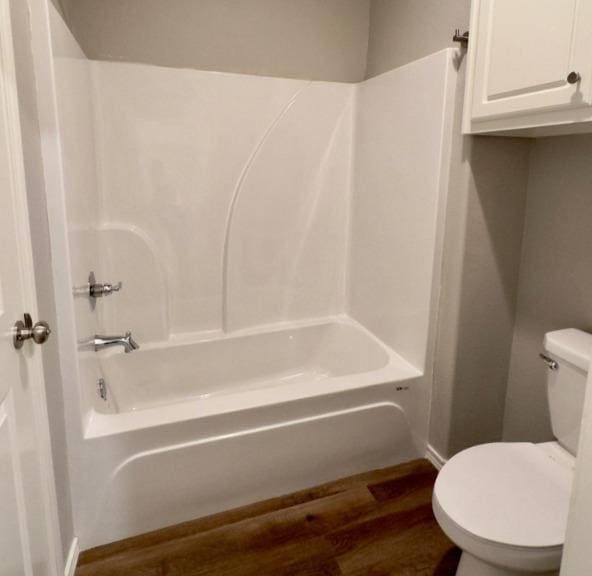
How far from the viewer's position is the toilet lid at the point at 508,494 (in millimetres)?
1289

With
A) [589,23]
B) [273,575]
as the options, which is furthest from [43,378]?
[589,23]

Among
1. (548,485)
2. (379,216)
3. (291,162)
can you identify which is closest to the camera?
(548,485)

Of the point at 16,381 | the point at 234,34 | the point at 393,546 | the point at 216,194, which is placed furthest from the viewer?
the point at 216,194

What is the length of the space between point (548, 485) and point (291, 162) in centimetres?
192

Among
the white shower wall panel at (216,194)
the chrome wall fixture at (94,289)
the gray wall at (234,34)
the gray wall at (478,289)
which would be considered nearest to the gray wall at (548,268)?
the gray wall at (478,289)

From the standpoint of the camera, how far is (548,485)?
4.81ft

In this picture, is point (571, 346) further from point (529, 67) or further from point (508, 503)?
point (529, 67)

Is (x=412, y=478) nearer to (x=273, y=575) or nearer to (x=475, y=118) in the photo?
(x=273, y=575)

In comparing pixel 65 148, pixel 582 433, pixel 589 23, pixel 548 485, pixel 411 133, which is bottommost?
pixel 548 485

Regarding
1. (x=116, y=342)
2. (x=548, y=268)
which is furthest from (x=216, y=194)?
(x=548, y=268)

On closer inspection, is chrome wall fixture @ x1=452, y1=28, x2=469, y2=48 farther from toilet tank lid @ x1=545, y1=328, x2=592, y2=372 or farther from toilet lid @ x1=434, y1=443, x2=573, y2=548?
toilet lid @ x1=434, y1=443, x2=573, y2=548

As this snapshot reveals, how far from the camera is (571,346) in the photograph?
62.2 inches

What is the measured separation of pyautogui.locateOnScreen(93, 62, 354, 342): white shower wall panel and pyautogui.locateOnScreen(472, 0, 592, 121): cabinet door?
1.08 metres

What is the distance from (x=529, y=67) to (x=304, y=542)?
1827 mm
